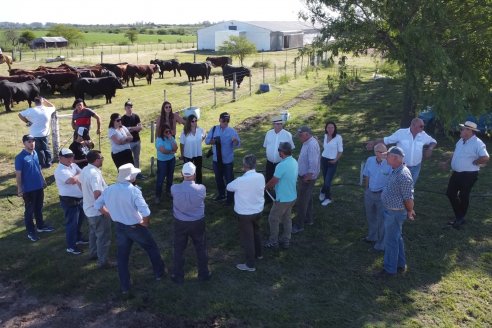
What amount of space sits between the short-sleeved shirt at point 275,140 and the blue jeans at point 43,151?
5.48m

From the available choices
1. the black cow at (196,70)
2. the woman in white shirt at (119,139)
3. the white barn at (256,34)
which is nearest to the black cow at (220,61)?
the black cow at (196,70)

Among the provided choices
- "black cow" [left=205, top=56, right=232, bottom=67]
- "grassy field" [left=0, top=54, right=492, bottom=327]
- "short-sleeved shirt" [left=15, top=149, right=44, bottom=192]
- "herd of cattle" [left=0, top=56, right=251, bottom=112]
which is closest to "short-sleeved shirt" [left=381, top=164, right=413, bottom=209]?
"grassy field" [left=0, top=54, right=492, bottom=327]

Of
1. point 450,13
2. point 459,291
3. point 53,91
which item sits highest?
point 450,13

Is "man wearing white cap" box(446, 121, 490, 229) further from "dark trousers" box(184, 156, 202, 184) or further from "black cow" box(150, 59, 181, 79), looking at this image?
"black cow" box(150, 59, 181, 79)

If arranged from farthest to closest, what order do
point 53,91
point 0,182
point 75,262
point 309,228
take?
point 53,91
point 0,182
point 309,228
point 75,262

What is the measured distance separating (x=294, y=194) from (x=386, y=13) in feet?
22.6

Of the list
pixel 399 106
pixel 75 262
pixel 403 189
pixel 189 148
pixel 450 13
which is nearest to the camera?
pixel 403 189

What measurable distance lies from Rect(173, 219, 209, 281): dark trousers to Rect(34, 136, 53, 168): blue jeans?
597 cm

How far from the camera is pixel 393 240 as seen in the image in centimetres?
613

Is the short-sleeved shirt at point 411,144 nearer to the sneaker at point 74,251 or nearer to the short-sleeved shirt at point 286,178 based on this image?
the short-sleeved shirt at point 286,178

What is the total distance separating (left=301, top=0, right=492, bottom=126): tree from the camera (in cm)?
1002

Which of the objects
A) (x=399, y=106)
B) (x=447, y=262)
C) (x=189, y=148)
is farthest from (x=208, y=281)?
(x=399, y=106)

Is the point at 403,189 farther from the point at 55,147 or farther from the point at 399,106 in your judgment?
the point at 399,106

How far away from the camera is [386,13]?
11406mm
